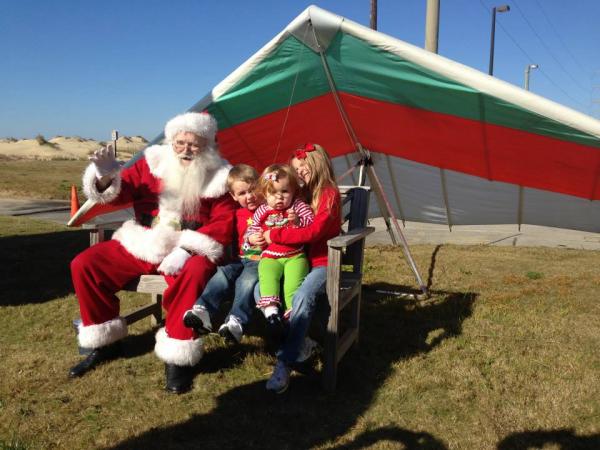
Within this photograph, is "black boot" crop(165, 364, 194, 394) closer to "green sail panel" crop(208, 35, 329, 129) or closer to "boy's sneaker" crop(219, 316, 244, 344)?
"boy's sneaker" crop(219, 316, 244, 344)

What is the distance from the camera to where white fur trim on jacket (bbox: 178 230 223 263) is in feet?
11.4

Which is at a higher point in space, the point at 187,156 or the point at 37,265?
the point at 187,156

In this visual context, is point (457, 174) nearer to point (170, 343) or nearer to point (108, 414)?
point (170, 343)

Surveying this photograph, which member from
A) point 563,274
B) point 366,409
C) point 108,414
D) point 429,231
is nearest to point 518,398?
point 366,409

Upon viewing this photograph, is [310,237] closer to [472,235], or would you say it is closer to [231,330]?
[231,330]

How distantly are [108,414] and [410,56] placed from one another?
2.77 m

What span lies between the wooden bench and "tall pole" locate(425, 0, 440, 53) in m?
5.92

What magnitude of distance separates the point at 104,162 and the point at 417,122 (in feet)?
8.05

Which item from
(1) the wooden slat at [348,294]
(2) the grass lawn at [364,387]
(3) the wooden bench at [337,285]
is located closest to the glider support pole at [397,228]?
(2) the grass lawn at [364,387]

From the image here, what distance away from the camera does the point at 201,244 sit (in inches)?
137

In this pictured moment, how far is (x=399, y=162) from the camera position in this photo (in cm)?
585

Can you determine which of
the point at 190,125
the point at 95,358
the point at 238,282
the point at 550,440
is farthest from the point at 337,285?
the point at 95,358

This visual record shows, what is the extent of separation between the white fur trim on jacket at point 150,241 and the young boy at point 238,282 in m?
0.44

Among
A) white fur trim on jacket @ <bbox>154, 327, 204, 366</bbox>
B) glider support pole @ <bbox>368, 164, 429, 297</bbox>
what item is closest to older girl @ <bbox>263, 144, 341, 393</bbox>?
white fur trim on jacket @ <bbox>154, 327, 204, 366</bbox>
